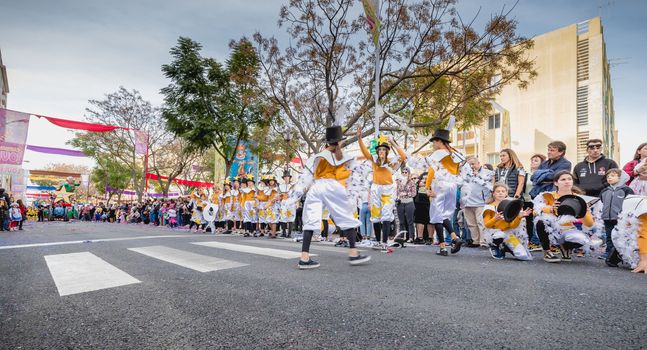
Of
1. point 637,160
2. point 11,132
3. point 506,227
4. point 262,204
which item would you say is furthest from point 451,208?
point 11,132

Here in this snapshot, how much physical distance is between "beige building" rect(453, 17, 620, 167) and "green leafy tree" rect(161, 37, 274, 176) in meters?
15.9

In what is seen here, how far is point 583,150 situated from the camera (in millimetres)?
23672

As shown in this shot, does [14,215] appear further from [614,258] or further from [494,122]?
[494,122]

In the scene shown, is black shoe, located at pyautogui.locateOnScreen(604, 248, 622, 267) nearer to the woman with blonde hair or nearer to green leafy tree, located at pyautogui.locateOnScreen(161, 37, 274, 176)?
the woman with blonde hair

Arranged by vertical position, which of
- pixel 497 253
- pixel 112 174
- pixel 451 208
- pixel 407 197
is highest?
pixel 112 174

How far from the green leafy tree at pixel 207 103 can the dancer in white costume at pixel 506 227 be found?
12.7 metres

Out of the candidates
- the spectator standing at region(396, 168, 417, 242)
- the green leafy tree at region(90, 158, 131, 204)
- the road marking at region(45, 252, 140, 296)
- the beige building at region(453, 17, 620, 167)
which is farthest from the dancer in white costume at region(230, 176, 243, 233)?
the green leafy tree at region(90, 158, 131, 204)

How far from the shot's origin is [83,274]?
418 cm

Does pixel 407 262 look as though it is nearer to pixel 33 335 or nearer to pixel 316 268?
pixel 316 268

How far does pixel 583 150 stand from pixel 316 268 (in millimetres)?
26108

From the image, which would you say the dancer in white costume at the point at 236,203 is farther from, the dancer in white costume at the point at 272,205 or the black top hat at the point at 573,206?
the black top hat at the point at 573,206

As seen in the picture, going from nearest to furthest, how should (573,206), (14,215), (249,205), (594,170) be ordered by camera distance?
(573,206)
(594,170)
(249,205)
(14,215)

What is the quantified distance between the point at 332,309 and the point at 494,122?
99.2ft

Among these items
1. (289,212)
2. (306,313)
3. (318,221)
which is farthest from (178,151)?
(306,313)
